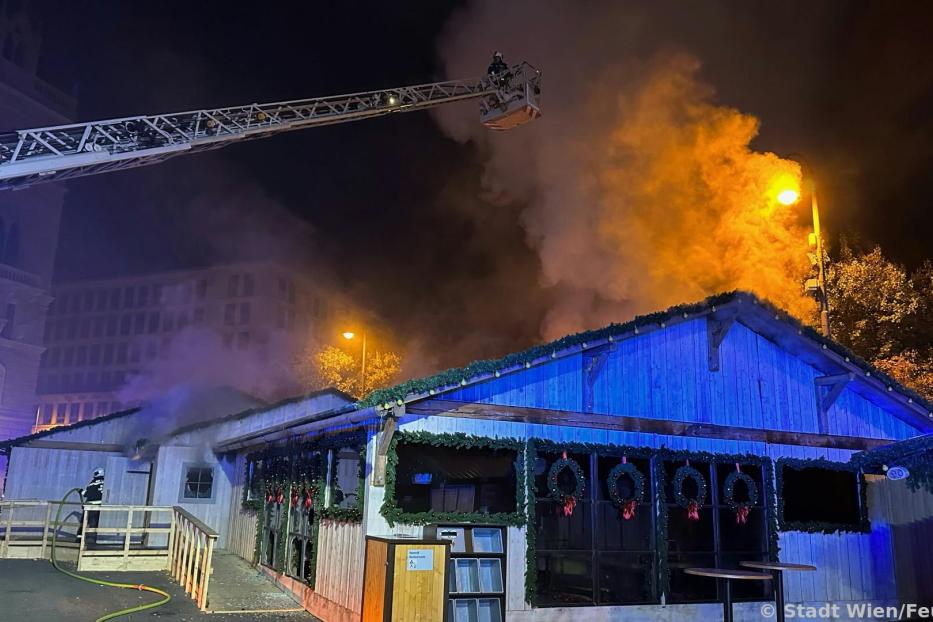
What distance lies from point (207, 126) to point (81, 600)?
1392 centimetres

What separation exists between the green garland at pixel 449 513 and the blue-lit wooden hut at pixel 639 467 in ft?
0.07

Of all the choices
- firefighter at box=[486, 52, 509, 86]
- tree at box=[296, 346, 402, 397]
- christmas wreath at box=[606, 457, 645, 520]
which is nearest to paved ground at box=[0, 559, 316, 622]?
christmas wreath at box=[606, 457, 645, 520]

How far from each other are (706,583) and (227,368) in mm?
23674

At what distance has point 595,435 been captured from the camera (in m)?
10.7

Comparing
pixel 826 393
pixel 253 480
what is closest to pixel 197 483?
pixel 253 480

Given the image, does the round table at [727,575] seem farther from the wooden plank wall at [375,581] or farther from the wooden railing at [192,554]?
the wooden railing at [192,554]

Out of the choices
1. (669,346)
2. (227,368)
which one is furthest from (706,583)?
(227,368)

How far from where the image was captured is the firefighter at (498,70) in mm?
25484

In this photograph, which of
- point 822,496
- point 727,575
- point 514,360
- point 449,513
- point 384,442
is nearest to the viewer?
point 727,575

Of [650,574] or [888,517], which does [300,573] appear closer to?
[650,574]

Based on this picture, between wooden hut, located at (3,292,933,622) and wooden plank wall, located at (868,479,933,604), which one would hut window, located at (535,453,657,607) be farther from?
wooden plank wall, located at (868,479,933,604)

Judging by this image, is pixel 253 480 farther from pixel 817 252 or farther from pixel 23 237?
pixel 23 237

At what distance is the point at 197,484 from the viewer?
59.3 ft

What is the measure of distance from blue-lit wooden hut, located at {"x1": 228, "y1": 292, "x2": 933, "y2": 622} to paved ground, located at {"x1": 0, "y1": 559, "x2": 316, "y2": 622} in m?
1.73
